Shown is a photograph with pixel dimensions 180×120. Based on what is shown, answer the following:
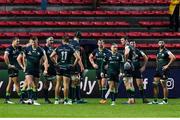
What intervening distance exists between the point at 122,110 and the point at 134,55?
354cm

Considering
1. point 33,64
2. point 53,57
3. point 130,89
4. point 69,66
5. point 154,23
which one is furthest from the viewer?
point 154,23

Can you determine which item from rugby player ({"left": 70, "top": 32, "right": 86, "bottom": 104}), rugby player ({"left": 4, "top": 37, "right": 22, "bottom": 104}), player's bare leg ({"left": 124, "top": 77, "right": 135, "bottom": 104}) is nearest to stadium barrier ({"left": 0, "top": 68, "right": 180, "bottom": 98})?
rugby player ({"left": 70, "top": 32, "right": 86, "bottom": 104})

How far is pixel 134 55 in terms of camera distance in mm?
19688

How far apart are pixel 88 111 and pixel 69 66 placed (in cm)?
288

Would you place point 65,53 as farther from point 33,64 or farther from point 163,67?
point 163,67

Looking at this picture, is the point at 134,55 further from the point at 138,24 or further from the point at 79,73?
the point at 138,24

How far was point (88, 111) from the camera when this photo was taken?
16078 millimetres

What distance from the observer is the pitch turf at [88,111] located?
14.9 metres

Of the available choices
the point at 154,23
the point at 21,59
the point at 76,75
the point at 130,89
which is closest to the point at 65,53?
the point at 76,75

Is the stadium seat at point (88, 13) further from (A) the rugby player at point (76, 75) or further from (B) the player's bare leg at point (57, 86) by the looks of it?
(B) the player's bare leg at point (57, 86)

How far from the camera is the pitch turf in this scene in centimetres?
1487

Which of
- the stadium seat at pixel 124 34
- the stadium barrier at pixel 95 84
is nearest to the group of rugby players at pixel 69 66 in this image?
the stadium barrier at pixel 95 84

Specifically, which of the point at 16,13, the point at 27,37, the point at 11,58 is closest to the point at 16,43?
the point at 11,58

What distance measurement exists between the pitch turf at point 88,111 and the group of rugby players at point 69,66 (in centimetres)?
102
